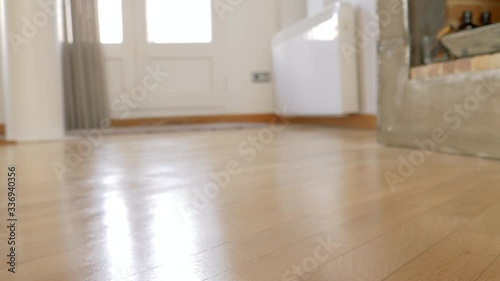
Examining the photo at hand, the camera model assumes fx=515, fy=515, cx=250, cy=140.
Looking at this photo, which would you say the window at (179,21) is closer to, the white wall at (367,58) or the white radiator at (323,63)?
the white radiator at (323,63)

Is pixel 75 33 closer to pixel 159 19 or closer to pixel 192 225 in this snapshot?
pixel 159 19

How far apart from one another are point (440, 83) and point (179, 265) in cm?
140

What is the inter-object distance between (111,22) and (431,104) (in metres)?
3.26

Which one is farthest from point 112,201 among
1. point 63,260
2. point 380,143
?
point 380,143

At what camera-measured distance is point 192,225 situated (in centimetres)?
85

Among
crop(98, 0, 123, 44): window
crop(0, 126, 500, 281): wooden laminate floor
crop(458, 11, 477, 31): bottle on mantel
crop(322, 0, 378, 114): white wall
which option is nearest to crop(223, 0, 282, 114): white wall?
crop(98, 0, 123, 44): window

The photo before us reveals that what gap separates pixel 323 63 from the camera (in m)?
3.30

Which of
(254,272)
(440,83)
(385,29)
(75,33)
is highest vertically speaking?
(75,33)

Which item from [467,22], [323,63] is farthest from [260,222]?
[323,63]

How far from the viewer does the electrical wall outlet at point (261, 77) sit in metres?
4.64

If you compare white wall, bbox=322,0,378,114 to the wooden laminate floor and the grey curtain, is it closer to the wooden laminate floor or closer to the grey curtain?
the wooden laminate floor

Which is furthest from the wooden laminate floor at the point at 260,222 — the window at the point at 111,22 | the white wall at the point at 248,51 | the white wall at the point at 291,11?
the white wall at the point at 291,11

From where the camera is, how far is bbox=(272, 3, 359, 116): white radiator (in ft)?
10.2

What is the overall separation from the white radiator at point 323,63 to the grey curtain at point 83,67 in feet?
5.06
